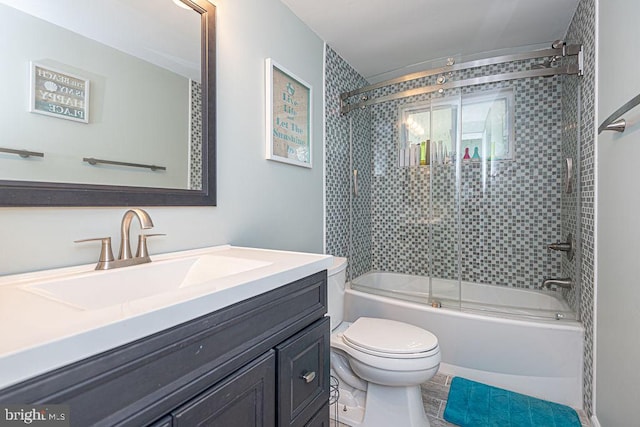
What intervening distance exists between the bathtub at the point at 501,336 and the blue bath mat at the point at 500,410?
0.08 metres

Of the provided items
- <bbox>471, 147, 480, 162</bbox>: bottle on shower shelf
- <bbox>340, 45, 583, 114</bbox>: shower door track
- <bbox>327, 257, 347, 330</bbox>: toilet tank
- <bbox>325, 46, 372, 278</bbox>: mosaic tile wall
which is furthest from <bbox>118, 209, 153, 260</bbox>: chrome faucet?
<bbox>471, 147, 480, 162</bbox>: bottle on shower shelf

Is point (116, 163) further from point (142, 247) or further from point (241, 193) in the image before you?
point (241, 193)

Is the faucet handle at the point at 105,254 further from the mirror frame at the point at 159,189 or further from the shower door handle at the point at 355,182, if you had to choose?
the shower door handle at the point at 355,182

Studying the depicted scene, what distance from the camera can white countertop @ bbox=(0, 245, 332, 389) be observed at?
398 millimetres

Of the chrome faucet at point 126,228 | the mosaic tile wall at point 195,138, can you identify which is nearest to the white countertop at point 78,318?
the chrome faucet at point 126,228

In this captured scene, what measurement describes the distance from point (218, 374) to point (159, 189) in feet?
2.44

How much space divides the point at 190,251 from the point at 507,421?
170cm

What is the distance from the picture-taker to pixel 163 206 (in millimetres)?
1152

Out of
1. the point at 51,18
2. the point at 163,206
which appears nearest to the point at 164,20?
the point at 51,18

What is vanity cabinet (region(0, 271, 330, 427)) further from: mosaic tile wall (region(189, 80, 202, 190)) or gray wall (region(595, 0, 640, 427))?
gray wall (region(595, 0, 640, 427))

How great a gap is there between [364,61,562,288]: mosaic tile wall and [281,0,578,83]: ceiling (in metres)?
0.23

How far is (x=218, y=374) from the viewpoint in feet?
2.17

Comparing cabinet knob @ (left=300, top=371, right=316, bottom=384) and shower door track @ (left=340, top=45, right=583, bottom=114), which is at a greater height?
shower door track @ (left=340, top=45, right=583, bottom=114)

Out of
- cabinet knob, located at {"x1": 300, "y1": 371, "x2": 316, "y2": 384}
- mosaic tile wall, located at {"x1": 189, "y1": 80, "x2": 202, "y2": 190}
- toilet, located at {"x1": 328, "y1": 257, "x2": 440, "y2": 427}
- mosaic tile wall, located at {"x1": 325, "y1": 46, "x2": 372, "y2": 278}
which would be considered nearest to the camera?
cabinet knob, located at {"x1": 300, "y1": 371, "x2": 316, "y2": 384}
